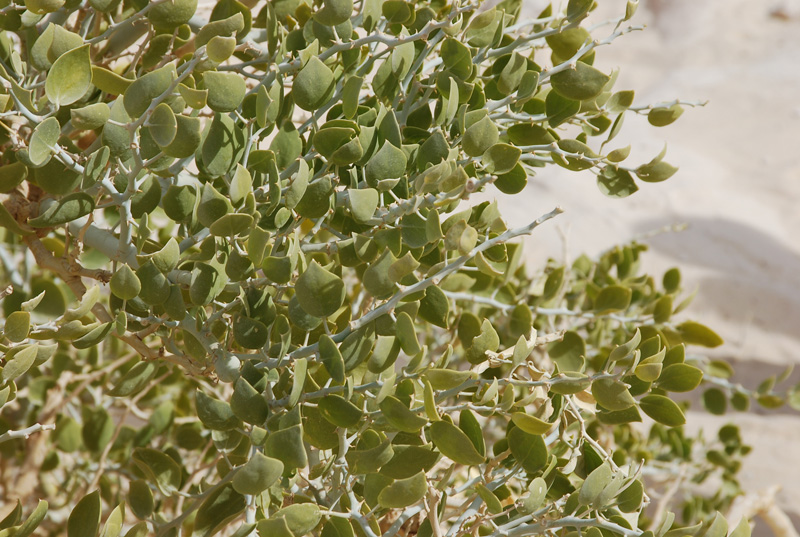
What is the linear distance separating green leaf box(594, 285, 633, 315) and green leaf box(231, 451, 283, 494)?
1.51 ft

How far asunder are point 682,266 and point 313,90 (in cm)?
359

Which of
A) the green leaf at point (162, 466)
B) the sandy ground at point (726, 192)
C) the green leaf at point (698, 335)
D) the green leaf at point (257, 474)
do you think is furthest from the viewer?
the sandy ground at point (726, 192)

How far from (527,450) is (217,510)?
0.61 ft

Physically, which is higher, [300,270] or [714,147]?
[300,270]

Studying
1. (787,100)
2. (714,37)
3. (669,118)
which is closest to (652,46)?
(714,37)

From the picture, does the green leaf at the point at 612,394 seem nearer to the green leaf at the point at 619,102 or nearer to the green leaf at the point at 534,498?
the green leaf at the point at 534,498

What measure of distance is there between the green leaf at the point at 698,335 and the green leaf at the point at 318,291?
0.45 m

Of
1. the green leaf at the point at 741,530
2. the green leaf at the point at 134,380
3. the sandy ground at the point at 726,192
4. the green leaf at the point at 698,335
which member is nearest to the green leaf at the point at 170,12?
the green leaf at the point at 134,380

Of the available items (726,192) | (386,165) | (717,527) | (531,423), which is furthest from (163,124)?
(726,192)

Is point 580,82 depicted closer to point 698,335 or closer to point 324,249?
point 324,249

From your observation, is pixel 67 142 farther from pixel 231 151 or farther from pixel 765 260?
pixel 765 260

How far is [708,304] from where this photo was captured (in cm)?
348

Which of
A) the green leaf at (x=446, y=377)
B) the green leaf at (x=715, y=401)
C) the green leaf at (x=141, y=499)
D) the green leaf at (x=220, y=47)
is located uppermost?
the green leaf at (x=220, y=47)

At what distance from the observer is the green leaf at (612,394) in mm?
382
